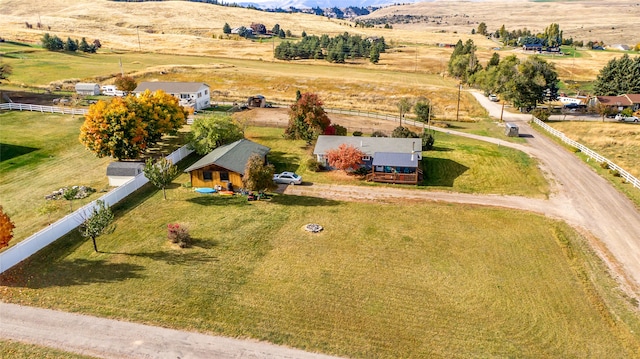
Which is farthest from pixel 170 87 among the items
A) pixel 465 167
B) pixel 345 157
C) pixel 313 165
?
pixel 465 167

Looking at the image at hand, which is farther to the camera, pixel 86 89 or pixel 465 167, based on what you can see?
pixel 86 89

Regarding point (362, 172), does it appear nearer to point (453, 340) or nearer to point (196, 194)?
point (196, 194)

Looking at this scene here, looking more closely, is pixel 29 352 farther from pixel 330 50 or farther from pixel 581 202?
pixel 330 50

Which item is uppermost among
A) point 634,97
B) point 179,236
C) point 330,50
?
point 330,50

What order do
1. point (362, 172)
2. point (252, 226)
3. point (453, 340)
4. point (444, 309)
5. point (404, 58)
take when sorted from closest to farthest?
point (453, 340)
point (444, 309)
point (252, 226)
point (362, 172)
point (404, 58)

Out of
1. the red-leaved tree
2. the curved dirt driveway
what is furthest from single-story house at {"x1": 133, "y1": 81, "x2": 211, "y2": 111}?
the curved dirt driveway

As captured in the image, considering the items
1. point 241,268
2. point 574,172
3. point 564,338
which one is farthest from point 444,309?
point 574,172
